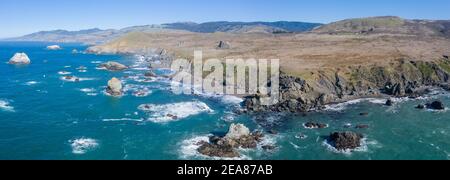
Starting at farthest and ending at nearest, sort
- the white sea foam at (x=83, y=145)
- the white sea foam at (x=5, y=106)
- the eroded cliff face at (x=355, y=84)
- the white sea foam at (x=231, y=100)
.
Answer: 1. the white sea foam at (x=231, y=100)
2. the eroded cliff face at (x=355, y=84)
3. the white sea foam at (x=5, y=106)
4. the white sea foam at (x=83, y=145)

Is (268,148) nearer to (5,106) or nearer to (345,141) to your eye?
(345,141)

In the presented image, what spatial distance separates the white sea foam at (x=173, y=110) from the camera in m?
85.8

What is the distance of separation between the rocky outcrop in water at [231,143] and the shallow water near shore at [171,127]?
5.17 feet

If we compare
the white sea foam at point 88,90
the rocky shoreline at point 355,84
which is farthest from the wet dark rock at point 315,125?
the white sea foam at point 88,90

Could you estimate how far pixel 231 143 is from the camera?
6794 centimetres

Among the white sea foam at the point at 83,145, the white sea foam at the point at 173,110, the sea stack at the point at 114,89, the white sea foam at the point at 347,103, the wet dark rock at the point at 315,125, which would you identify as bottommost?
the white sea foam at the point at 83,145

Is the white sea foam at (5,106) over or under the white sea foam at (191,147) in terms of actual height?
over

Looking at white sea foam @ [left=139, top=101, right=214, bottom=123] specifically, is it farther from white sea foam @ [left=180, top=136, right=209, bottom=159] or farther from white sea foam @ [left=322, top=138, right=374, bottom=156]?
white sea foam @ [left=322, top=138, right=374, bottom=156]

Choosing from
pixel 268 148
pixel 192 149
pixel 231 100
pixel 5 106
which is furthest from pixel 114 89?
pixel 268 148

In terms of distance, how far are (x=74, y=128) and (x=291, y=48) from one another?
111 meters

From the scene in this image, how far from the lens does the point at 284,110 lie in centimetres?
9038

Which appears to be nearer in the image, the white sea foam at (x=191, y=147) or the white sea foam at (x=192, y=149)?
the white sea foam at (x=192, y=149)

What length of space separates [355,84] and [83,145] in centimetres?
7144

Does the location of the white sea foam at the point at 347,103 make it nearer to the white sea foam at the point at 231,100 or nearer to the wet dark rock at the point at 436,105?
the wet dark rock at the point at 436,105
